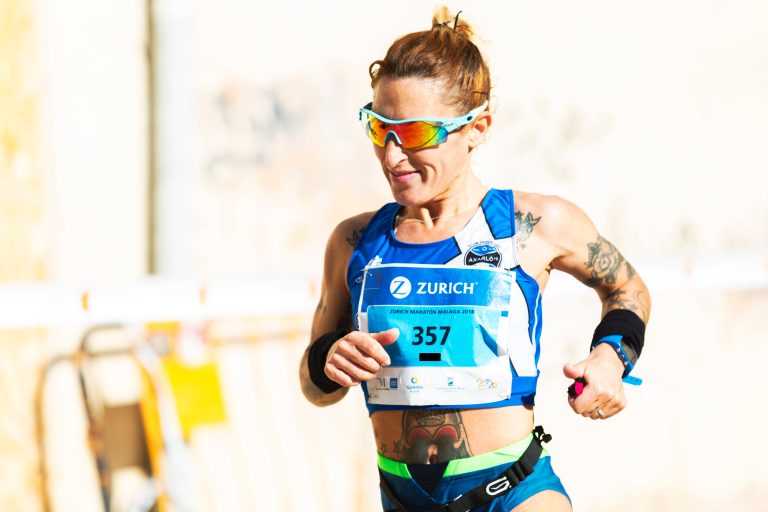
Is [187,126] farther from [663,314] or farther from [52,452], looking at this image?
[663,314]

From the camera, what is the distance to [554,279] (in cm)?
642

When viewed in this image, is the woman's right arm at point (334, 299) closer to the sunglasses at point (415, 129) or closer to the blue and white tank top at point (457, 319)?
the blue and white tank top at point (457, 319)

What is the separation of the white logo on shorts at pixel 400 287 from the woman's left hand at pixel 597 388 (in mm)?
496

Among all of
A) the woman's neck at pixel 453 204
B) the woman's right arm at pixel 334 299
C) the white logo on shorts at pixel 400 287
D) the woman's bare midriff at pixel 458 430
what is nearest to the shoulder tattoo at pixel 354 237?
the woman's right arm at pixel 334 299

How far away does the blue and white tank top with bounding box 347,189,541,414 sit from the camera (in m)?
3.27

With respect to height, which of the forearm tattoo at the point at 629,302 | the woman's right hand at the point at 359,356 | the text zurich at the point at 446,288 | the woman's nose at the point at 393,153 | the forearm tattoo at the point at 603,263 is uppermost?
the woman's nose at the point at 393,153

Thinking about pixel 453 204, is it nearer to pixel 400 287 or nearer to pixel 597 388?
pixel 400 287

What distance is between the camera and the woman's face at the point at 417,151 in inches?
130

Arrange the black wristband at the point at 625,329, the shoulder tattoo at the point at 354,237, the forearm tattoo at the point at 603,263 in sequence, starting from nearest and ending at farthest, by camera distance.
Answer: the black wristband at the point at 625,329 → the forearm tattoo at the point at 603,263 → the shoulder tattoo at the point at 354,237

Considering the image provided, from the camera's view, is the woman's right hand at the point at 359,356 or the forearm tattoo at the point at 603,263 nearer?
the woman's right hand at the point at 359,356

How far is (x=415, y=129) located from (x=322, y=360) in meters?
0.74

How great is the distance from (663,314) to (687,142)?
1.28m

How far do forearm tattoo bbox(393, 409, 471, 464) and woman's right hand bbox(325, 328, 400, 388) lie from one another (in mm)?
240

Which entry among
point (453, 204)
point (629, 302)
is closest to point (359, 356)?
point (453, 204)
